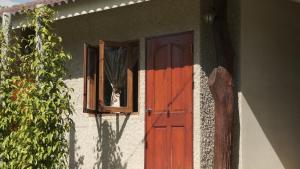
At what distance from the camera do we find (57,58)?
822 cm

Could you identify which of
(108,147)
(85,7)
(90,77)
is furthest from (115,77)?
(85,7)

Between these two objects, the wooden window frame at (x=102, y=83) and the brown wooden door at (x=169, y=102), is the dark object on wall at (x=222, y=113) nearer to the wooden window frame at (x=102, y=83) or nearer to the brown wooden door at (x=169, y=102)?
the brown wooden door at (x=169, y=102)

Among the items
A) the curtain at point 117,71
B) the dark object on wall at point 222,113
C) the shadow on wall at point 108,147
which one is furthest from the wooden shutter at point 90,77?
the dark object on wall at point 222,113

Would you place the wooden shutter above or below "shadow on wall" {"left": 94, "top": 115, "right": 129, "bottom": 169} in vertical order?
above

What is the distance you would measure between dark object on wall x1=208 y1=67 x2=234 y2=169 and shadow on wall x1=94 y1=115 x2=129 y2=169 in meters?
1.91

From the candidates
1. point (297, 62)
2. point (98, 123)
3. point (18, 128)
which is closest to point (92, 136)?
point (98, 123)

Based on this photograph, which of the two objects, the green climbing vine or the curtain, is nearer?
the green climbing vine

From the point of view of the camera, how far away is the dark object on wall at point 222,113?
8.00 meters

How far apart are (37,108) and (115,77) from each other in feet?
6.52

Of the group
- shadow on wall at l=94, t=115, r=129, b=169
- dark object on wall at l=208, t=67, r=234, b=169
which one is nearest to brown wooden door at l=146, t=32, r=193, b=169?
dark object on wall at l=208, t=67, r=234, b=169

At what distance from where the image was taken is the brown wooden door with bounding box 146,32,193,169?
8.62 meters

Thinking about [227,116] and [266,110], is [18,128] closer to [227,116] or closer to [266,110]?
[227,116]

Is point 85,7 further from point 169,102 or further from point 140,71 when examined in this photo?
point 169,102

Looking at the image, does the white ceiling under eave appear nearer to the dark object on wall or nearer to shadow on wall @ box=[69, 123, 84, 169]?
the dark object on wall
